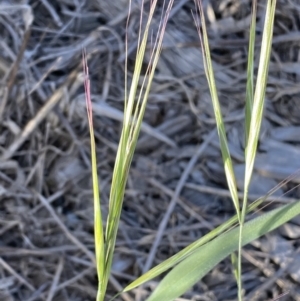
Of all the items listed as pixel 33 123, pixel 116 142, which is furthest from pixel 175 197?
pixel 33 123

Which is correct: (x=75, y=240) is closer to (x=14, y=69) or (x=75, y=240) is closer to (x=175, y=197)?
(x=175, y=197)

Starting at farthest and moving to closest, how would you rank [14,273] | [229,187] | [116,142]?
[116,142] < [14,273] < [229,187]

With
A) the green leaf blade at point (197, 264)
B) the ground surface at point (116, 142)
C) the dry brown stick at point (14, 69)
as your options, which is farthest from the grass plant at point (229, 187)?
the dry brown stick at point (14, 69)

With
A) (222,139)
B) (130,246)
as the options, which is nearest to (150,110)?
(130,246)

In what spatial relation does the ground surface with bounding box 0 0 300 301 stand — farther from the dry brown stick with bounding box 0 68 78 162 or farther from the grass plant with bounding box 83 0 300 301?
the grass plant with bounding box 83 0 300 301

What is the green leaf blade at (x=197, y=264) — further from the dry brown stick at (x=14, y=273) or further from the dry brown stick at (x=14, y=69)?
the dry brown stick at (x=14, y=69)

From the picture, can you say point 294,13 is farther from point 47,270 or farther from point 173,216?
point 47,270

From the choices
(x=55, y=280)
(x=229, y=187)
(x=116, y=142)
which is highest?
(x=229, y=187)
